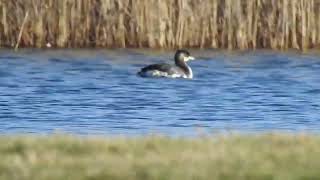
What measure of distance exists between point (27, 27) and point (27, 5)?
381 millimetres

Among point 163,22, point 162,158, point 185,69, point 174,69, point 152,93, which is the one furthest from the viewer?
point 163,22

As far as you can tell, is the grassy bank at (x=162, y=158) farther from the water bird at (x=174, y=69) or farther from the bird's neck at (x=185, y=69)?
the bird's neck at (x=185, y=69)

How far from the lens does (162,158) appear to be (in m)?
7.33

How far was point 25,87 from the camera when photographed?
1728cm

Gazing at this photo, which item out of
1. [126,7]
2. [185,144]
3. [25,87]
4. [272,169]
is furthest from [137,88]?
[272,169]

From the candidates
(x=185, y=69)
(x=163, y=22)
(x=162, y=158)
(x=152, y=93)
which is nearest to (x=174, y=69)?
(x=185, y=69)

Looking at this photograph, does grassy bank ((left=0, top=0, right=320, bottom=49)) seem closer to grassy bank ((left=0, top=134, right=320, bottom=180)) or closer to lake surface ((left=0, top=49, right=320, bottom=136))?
lake surface ((left=0, top=49, right=320, bottom=136))

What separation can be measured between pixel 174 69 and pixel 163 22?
195cm

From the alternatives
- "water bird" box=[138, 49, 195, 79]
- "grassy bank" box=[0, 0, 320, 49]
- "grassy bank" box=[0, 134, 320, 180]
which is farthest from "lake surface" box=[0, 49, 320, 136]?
"grassy bank" box=[0, 134, 320, 180]

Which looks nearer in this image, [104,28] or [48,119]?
[48,119]

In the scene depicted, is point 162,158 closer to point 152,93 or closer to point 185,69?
point 152,93

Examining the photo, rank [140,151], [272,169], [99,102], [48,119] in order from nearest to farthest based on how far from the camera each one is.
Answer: [272,169]
[140,151]
[48,119]
[99,102]

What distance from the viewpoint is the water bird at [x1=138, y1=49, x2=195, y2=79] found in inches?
709

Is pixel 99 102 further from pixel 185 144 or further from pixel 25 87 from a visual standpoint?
pixel 185 144
